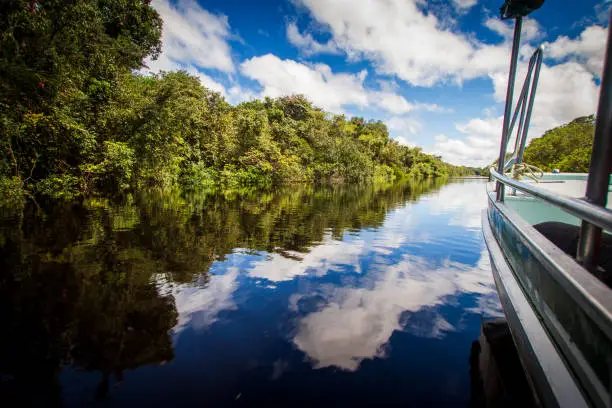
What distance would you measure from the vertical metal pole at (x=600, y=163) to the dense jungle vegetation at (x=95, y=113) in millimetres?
14218

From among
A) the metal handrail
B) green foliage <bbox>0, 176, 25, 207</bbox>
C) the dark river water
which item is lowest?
the dark river water

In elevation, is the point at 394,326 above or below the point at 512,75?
below

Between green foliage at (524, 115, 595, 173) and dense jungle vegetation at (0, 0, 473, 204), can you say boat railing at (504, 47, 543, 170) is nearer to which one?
dense jungle vegetation at (0, 0, 473, 204)

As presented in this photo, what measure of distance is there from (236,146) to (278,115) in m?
10.5

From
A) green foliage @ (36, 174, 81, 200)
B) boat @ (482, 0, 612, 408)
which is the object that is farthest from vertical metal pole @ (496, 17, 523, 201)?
green foliage @ (36, 174, 81, 200)

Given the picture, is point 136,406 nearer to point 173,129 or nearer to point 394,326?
point 394,326

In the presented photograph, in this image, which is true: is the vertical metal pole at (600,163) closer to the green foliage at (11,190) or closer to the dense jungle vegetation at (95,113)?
the dense jungle vegetation at (95,113)

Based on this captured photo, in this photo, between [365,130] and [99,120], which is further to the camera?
[365,130]

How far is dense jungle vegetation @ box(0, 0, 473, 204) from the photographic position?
10.7 m

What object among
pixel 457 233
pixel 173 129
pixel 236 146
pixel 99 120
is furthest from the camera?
pixel 236 146

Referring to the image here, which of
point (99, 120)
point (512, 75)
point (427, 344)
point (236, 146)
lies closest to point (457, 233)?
point (512, 75)

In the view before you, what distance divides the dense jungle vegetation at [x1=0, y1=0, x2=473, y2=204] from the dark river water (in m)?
8.03

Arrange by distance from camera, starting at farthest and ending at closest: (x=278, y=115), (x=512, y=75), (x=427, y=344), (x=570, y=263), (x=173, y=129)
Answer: (x=278, y=115)
(x=173, y=129)
(x=512, y=75)
(x=427, y=344)
(x=570, y=263)

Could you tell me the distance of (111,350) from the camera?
244 centimetres
